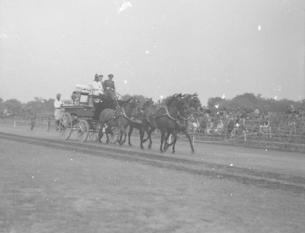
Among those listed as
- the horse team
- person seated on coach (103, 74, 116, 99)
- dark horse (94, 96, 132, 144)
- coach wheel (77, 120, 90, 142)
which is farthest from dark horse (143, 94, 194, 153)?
coach wheel (77, 120, 90, 142)

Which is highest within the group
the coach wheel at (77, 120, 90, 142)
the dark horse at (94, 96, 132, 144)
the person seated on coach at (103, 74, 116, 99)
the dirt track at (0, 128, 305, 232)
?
the person seated on coach at (103, 74, 116, 99)

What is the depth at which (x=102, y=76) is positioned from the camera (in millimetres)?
19688

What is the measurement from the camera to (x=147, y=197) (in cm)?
738

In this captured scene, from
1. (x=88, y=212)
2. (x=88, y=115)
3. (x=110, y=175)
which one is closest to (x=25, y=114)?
(x=88, y=115)

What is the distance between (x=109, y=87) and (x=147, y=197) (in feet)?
40.0

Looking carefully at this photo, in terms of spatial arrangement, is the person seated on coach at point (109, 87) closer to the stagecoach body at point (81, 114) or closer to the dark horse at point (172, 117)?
the stagecoach body at point (81, 114)

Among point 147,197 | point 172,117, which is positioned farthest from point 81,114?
point 147,197

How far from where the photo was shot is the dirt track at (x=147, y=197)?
563 cm

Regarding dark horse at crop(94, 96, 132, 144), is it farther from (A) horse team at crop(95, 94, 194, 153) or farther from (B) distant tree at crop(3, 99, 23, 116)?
(B) distant tree at crop(3, 99, 23, 116)

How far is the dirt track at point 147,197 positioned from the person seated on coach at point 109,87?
22.7ft

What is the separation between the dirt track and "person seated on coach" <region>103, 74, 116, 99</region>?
6.93 metres

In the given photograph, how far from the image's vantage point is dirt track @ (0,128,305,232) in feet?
18.5

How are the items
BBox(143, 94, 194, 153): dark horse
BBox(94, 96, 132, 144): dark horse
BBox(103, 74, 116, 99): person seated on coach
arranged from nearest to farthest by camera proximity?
BBox(143, 94, 194, 153): dark horse, BBox(94, 96, 132, 144): dark horse, BBox(103, 74, 116, 99): person seated on coach

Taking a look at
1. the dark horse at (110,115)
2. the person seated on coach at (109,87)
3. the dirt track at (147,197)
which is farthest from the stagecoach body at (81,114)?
the dirt track at (147,197)
